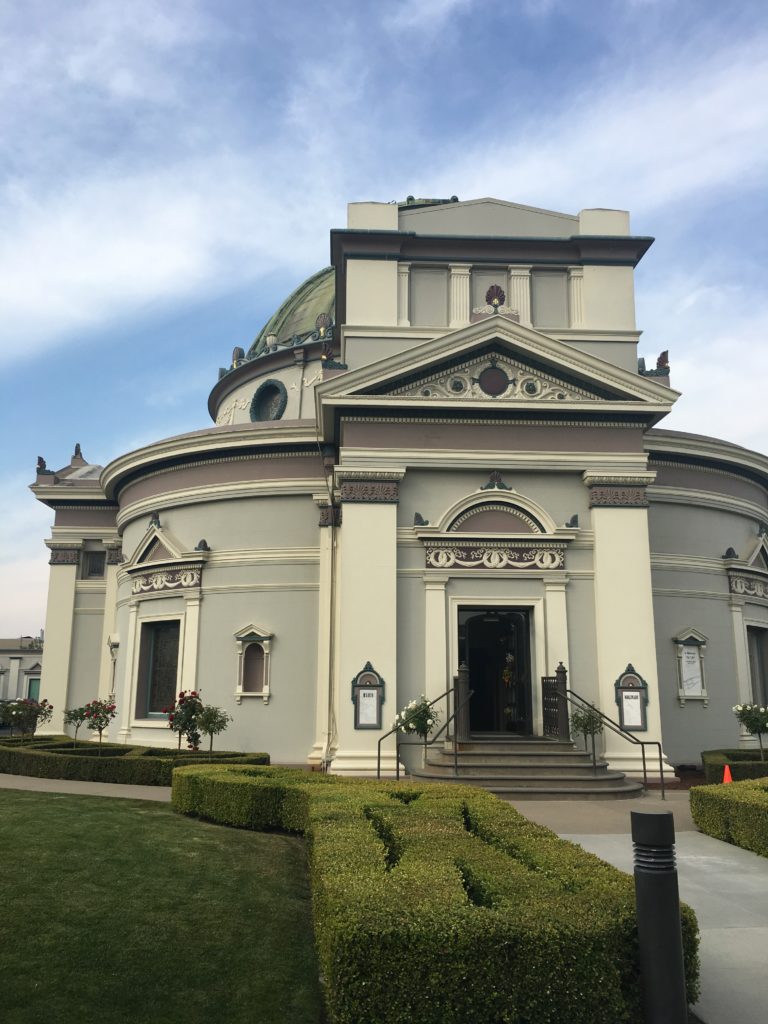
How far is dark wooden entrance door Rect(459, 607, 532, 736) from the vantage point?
65.4 ft

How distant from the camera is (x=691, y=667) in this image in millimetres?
22578

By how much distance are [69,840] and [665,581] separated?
1694 centimetres

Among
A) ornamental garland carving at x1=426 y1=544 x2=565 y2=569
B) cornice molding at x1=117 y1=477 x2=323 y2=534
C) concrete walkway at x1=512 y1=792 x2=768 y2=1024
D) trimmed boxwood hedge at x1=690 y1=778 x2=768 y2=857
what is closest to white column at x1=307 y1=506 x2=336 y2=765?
cornice molding at x1=117 y1=477 x2=323 y2=534

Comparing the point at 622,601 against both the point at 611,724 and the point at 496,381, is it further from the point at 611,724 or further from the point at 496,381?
the point at 496,381

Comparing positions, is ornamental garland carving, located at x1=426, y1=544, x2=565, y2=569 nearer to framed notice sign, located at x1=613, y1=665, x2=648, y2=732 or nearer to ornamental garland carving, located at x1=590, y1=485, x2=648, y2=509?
ornamental garland carving, located at x1=590, y1=485, x2=648, y2=509

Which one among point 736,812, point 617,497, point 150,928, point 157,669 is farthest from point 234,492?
point 150,928

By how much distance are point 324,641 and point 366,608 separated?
3826 mm

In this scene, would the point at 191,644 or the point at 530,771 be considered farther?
the point at 191,644

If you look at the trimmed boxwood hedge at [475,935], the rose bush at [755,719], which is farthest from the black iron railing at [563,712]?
the trimmed boxwood hedge at [475,935]

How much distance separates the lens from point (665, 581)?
23.1m

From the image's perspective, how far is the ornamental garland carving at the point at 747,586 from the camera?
23828mm

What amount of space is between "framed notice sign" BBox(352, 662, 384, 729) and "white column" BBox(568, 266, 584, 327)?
10.4m

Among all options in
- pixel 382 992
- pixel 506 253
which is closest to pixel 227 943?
pixel 382 992

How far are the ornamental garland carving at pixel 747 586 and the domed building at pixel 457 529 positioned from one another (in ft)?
0.20
